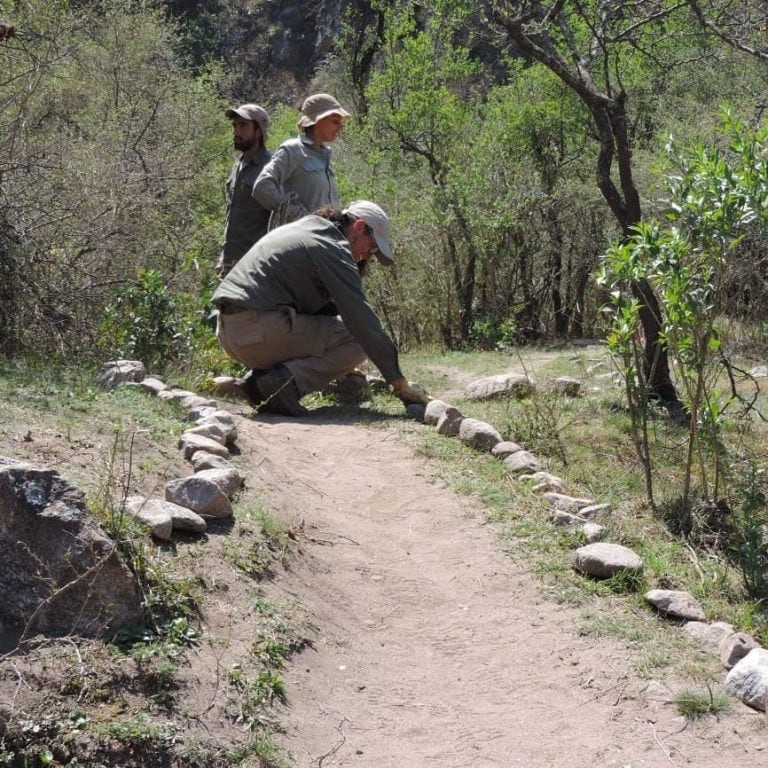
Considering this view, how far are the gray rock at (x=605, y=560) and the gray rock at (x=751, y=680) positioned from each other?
86 centimetres

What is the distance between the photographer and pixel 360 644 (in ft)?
13.5

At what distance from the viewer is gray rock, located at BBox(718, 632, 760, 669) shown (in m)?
3.98

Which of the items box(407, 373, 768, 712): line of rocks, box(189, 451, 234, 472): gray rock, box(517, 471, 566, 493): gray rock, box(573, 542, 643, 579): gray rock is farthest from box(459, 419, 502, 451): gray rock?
box(189, 451, 234, 472): gray rock

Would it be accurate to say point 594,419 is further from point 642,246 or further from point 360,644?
point 360,644

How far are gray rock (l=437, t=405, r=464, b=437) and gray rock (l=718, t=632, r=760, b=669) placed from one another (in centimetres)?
263

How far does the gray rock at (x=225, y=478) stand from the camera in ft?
14.9

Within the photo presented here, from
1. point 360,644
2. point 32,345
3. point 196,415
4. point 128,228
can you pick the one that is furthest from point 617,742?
point 128,228

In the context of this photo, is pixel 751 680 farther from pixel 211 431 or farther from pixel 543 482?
pixel 211 431

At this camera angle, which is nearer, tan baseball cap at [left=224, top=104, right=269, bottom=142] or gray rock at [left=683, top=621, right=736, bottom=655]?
gray rock at [left=683, top=621, right=736, bottom=655]

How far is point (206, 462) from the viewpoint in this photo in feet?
16.0

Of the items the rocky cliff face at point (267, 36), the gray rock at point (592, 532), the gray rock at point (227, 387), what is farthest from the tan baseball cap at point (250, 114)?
the rocky cliff face at point (267, 36)

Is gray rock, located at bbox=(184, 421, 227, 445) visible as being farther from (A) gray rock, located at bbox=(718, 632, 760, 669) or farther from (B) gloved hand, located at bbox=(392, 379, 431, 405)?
(A) gray rock, located at bbox=(718, 632, 760, 669)

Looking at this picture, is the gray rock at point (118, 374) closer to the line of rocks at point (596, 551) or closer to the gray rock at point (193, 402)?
the gray rock at point (193, 402)

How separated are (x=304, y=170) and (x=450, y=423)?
2.43 metres
